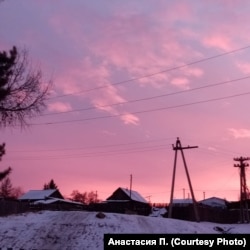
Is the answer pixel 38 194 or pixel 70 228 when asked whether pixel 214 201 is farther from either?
pixel 70 228

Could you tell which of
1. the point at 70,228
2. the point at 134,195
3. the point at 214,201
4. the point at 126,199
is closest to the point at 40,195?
the point at 126,199

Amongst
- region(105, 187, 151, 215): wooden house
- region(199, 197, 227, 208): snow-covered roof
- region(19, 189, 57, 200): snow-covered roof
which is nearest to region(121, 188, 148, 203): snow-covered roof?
region(105, 187, 151, 215): wooden house

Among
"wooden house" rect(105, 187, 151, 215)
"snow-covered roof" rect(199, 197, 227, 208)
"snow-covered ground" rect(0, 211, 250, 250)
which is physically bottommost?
"snow-covered ground" rect(0, 211, 250, 250)

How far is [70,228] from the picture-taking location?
3091 centimetres

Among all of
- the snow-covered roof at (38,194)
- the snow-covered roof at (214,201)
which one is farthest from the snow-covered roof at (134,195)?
the snow-covered roof at (214,201)

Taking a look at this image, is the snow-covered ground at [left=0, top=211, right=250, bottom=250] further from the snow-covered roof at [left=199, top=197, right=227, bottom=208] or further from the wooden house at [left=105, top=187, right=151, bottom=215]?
the snow-covered roof at [left=199, top=197, right=227, bottom=208]

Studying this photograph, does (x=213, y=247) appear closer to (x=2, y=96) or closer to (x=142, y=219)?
(x=2, y=96)

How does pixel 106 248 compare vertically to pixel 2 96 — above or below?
below

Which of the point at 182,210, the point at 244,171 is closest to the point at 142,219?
the point at 182,210

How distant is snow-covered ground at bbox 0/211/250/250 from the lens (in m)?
28.1

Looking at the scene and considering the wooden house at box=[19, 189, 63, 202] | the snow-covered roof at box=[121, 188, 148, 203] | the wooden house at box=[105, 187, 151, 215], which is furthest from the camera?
the wooden house at box=[19, 189, 63, 202]

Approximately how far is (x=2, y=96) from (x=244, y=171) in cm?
5169

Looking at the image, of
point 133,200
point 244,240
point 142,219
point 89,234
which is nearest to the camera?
point 244,240

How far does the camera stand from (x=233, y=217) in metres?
75.0
